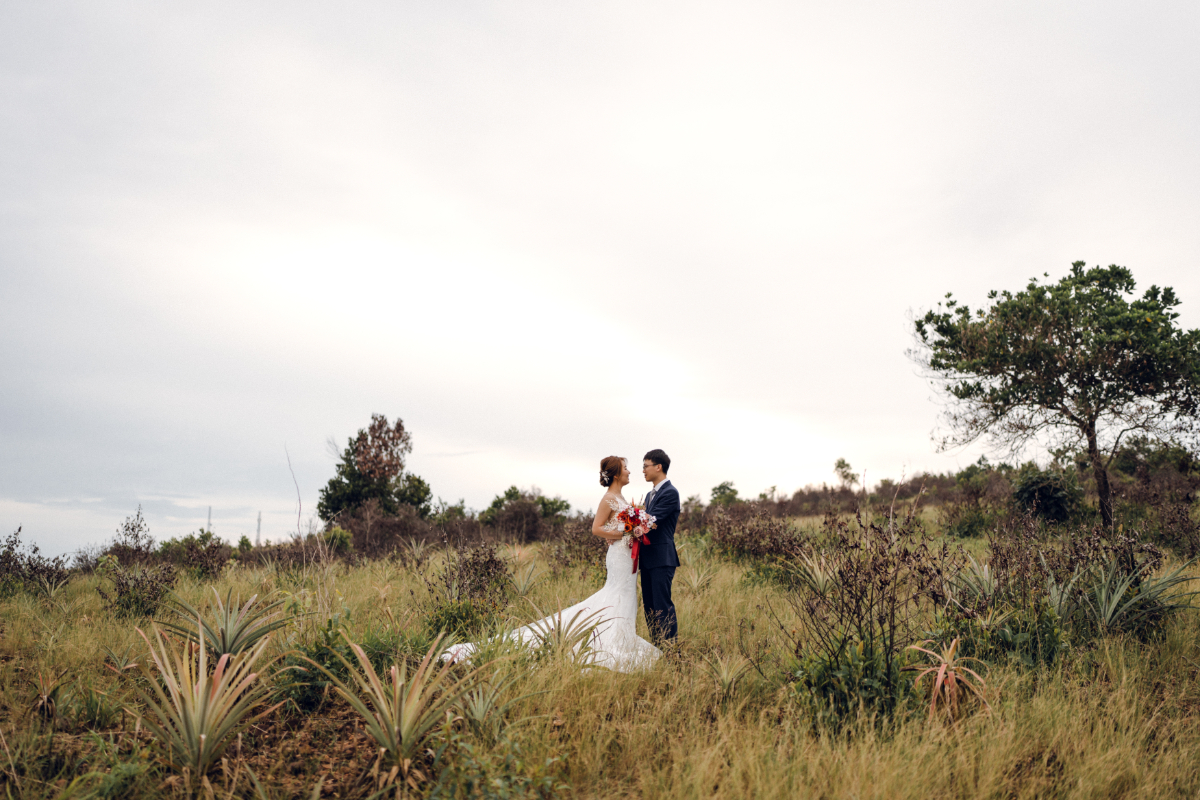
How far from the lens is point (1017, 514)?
14.9m

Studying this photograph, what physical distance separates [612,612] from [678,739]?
243 centimetres

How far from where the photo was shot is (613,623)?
651 cm

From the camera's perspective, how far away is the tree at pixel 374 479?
90.0ft

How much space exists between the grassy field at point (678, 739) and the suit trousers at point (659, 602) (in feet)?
2.25

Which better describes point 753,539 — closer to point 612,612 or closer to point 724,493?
point 612,612

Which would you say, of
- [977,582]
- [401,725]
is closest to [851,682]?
[977,582]

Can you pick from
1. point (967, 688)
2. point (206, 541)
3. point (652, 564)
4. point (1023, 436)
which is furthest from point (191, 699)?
point (1023, 436)

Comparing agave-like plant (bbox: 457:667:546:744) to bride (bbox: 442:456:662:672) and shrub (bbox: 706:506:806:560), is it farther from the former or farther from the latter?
shrub (bbox: 706:506:806:560)

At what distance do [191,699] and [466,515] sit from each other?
19.3m

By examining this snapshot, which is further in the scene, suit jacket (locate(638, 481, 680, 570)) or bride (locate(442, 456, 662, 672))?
suit jacket (locate(638, 481, 680, 570))

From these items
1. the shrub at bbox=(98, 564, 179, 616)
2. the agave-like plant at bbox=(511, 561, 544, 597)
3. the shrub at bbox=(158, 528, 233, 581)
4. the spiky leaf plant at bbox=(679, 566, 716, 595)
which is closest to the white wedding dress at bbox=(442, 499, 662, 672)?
the agave-like plant at bbox=(511, 561, 544, 597)

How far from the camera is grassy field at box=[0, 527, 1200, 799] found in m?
3.65

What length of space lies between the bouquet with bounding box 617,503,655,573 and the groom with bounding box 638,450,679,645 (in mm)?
112

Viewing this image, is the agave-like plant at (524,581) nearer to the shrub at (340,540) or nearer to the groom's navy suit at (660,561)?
the groom's navy suit at (660,561)
